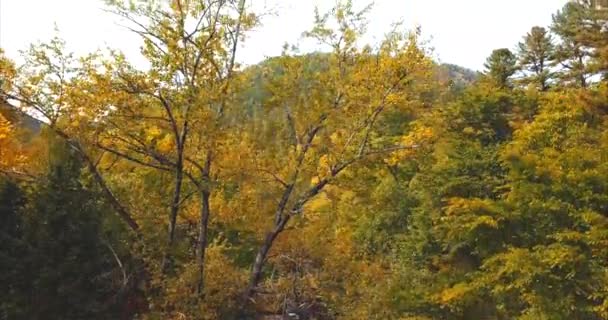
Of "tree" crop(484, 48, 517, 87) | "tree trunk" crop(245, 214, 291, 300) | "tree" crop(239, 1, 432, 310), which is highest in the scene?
"tree" crop(484, 48, 517, 87)

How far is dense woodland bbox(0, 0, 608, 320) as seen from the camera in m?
12.1

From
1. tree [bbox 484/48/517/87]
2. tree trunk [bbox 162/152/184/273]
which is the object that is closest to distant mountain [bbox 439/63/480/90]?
tree [bbox 484/48/517/87]

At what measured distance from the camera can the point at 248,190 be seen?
13.7 metres

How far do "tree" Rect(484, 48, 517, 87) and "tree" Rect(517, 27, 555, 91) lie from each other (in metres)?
0.69

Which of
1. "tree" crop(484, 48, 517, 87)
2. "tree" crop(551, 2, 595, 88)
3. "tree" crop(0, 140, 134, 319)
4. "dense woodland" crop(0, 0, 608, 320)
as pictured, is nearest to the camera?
"dense woodland" crop(0, 0, 608, 320)

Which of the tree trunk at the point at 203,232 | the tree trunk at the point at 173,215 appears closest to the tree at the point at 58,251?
the tree trunk at the point at 173,215

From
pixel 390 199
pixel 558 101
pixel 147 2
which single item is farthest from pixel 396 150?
pixel 390 199

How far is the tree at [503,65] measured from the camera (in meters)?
34.4

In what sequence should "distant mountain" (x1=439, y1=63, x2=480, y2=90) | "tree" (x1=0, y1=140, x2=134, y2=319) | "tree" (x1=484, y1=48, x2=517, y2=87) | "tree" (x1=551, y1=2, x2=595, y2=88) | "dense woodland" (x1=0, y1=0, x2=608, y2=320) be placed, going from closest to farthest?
1. "dense woodland" (x1=0, y1=0, x2=608, y2=320)
2. "tree" (x1=0, y1=140, x2=134, y2=319)
3. "distant mountain" (x1=439, y1=63, x2=480, y2=90)
4. "tree" (x1=551, y1=2, x2=595, y2=88)
5. "tree" (x1=484, y1=48, x2=517, y2=87)

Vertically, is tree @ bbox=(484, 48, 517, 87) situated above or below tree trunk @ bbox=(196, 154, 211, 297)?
above

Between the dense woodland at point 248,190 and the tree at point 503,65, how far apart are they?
14.7 meters

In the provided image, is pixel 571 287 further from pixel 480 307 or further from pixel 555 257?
pixel 480 307

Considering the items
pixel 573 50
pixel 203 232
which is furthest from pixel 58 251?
pixel 573 50

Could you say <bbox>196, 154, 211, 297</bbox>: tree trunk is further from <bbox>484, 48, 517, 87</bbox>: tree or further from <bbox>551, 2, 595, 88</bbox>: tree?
<bbox>484, 48, 517, 87</bbox>: tree
